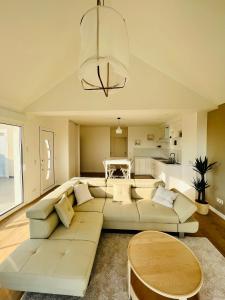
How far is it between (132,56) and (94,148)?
5.89 m

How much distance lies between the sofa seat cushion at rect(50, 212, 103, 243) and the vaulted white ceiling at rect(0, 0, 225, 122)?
8.37 ft

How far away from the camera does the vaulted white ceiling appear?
2.21m

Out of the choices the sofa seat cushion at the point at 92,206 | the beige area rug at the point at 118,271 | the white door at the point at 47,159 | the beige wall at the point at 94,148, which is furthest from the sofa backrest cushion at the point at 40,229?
the beige wall at the point at 94,148

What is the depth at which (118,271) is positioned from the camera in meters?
2.12

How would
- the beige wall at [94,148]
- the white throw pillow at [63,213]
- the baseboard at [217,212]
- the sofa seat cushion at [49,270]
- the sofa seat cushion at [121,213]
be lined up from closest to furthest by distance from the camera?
the sofa seat cushion at [49,270] < the white throw pillow at [63,213] < the sofa seat cushion at [121,213] < the baseboard at [217,212] < the beige wall at [94,148]

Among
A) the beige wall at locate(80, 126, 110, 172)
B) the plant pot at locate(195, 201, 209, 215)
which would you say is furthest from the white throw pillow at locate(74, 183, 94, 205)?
the beige wall at locate(80, 126, 110, 172)

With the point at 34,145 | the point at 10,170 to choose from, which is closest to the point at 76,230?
the point at 34,145

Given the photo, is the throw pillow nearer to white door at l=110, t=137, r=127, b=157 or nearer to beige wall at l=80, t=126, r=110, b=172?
beige wall at l=80, t=126, r=110, b=172

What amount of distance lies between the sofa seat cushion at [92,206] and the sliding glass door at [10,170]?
1834 millimetres

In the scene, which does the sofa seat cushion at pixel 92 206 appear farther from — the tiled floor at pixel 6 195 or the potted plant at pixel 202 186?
the potted plant at pixel 202 186

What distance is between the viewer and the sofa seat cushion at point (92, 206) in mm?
3058

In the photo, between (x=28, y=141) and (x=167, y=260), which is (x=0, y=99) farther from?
(x=167, y=260)

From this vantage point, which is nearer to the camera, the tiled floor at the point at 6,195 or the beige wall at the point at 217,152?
the beige wall at the point at 217,152

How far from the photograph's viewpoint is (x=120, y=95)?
13.5 ft
